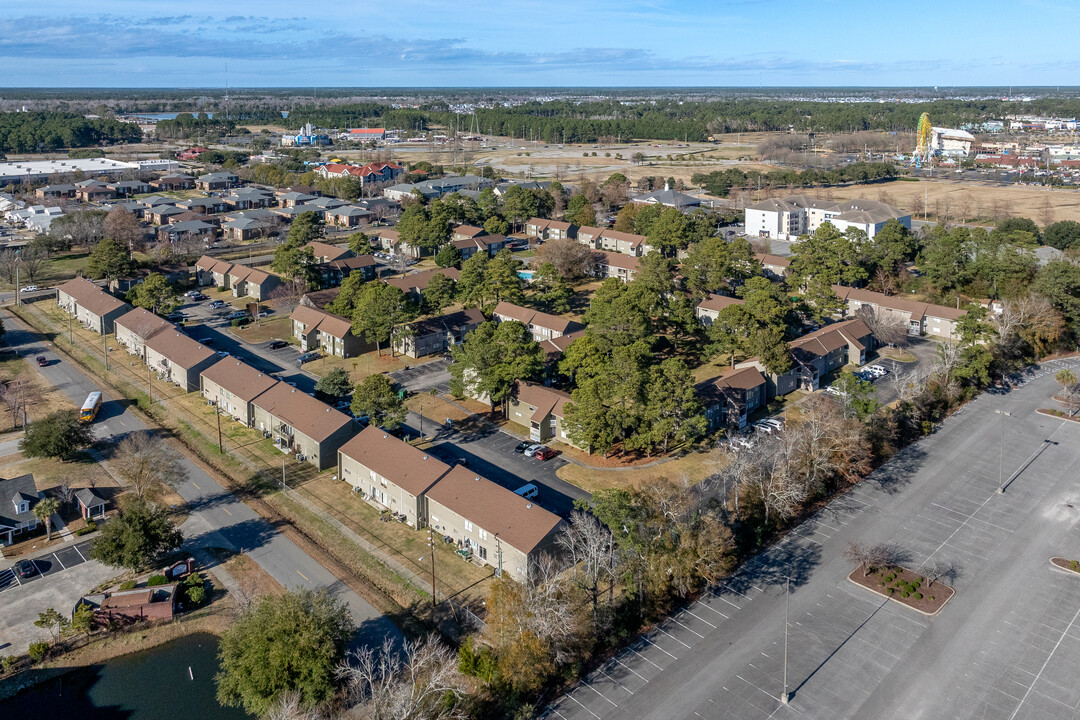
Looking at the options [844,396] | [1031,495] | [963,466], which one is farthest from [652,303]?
[1031,495]

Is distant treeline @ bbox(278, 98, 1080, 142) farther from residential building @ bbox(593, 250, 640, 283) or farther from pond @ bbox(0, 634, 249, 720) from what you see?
pond @ bbox(0, 634, 249, 720)

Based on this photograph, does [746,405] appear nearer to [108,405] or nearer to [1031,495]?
[1031,495]

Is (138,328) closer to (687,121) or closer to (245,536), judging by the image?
(245,536)

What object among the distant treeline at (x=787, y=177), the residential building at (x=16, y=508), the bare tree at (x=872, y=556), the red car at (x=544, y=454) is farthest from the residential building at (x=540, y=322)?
the distant treeline at (x=787, y=177)

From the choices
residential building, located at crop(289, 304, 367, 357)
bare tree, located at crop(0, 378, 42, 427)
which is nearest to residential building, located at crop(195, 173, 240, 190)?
residential building, located at crop(289, 304, 367, 357)

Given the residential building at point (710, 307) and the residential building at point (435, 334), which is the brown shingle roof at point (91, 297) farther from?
the residential building at point (710, 307)

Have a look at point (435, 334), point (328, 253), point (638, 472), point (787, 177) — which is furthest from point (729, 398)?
point (787, 177)
